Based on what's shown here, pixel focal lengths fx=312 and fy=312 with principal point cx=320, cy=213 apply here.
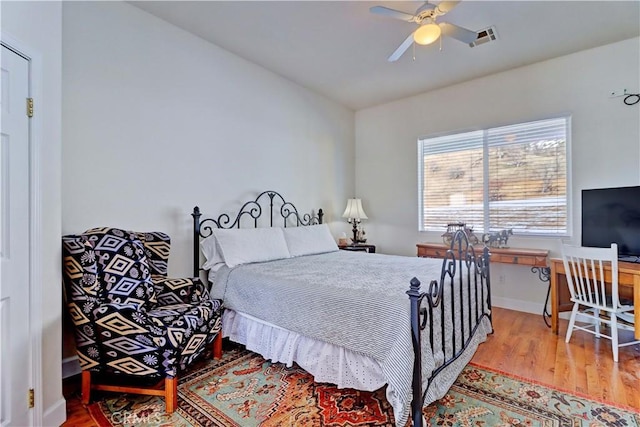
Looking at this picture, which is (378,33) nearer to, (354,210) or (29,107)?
(354,210)

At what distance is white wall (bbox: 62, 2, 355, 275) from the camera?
2.33 metres

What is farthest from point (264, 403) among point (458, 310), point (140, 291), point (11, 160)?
point (11, 160)

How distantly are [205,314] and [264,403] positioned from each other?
71cm

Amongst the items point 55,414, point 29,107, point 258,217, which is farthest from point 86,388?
point 258,217

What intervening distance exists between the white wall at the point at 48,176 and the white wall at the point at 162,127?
60 centimetres

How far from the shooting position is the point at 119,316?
6.03 feet

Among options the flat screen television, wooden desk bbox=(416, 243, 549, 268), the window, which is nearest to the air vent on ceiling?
the window

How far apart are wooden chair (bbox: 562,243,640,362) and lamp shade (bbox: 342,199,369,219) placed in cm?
254

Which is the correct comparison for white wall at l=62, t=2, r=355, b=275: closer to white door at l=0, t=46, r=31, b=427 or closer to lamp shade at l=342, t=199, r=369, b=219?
white door at l=0, t=46, r=31, b=427

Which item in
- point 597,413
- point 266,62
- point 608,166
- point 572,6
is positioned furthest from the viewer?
point 266,62

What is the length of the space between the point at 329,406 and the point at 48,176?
2060 mm

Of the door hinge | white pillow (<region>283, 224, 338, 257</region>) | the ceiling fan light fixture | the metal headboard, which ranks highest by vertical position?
the ceiling fan light fixture

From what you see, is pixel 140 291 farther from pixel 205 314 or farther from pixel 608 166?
pixel 608 166

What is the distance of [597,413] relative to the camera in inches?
71.2
